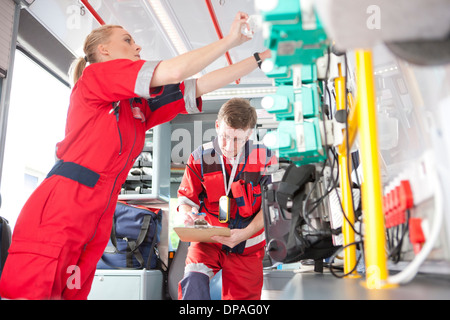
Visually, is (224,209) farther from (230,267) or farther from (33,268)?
(33,268)

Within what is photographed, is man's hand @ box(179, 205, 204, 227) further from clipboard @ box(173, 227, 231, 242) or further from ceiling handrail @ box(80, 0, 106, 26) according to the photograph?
ceiling handrail @ box(80, 0, 106, 26)

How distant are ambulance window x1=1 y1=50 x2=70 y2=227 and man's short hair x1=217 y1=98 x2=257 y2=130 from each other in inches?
58.1

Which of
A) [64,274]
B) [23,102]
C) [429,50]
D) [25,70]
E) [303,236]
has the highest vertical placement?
[25,70]

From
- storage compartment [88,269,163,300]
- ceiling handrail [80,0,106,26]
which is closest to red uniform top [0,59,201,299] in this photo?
ceiling handrail [80,0,106,26]

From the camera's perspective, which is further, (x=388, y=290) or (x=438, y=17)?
(x=388, y=290)

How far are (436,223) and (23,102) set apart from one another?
303 cm

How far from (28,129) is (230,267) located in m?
1.98

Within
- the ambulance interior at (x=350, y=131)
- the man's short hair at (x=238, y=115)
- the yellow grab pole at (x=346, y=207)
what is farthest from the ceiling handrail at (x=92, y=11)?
the yellow grab pole at (x=346, y=207)

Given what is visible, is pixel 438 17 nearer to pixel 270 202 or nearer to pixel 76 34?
pixel 270 202

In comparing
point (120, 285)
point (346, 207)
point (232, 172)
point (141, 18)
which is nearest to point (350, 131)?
point (346, 207)

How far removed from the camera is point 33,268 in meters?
1.11

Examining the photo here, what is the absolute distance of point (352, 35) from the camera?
18.9 inches

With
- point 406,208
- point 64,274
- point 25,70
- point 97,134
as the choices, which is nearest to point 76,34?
point 25,70
